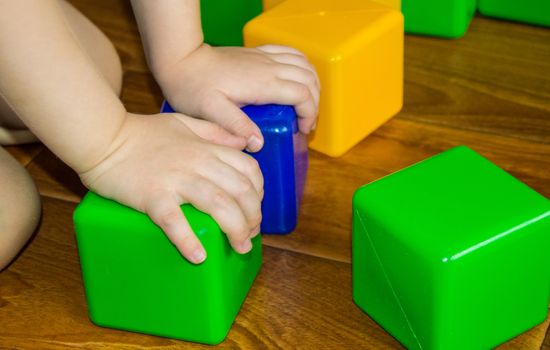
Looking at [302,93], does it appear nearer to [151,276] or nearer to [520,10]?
[151,276]

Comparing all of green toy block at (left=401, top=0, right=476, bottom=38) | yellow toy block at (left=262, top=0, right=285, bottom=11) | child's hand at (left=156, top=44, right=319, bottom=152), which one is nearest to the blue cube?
child's hand at (left=156, top=44, right=319, bottom=152)

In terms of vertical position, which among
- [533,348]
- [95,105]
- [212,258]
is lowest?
[533,348]

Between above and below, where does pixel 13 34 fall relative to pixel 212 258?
above

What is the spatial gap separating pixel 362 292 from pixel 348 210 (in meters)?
0.15

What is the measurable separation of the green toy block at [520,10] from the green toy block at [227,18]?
33 centimetres

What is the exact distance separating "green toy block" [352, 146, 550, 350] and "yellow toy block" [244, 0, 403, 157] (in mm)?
211

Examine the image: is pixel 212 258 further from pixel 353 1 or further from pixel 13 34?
pixel 353 1

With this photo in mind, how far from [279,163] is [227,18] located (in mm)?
416

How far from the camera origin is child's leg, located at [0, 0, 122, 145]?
1158mm

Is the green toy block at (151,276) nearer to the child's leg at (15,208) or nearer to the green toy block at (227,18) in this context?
the child's leg at (15,208)

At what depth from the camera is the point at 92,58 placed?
1155 mm

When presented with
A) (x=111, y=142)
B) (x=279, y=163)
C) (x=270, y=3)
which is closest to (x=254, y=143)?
(x=279, y=163)

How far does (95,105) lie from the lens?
2.75 feet

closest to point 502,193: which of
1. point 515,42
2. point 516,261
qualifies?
point 516,261
